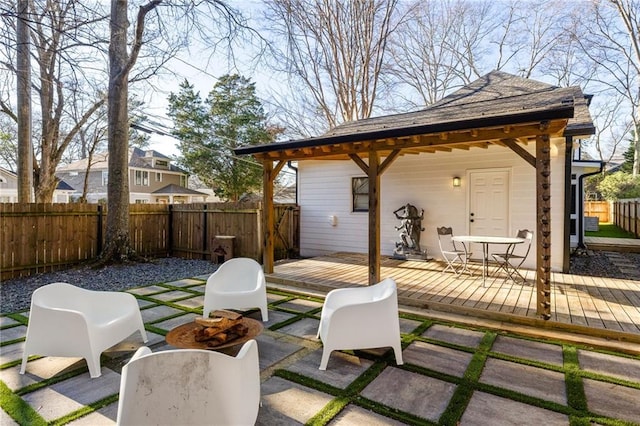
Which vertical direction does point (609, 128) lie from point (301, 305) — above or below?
above

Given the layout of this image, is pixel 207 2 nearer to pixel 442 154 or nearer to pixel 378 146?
pixel 378 146

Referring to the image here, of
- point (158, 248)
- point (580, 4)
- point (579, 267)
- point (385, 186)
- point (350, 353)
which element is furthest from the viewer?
point (580, 4)

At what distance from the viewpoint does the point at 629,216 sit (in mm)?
12367

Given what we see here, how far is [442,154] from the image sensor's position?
739 centimetres

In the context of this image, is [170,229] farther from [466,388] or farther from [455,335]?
[466,388]

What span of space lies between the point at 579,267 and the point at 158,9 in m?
9.16

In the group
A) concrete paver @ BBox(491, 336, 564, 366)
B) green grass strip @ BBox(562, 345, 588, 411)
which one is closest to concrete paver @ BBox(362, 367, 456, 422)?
green grass strip @ BBox(562, 345, 588, 411)

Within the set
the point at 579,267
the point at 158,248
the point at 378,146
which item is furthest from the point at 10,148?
the point at 579,267

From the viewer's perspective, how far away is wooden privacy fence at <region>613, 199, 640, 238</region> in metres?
11.2

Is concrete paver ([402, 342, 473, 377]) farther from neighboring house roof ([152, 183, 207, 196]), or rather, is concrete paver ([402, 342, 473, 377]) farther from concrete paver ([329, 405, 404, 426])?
neighboring house roof ([152, 183, 207, 196])

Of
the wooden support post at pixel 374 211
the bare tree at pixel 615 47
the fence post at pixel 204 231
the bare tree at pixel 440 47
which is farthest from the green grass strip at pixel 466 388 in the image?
the bare tree at pixel 615 47

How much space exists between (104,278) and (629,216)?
16.0 metres

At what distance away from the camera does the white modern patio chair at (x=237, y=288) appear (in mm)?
3934

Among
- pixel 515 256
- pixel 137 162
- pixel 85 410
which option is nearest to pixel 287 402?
pixel 85 410
